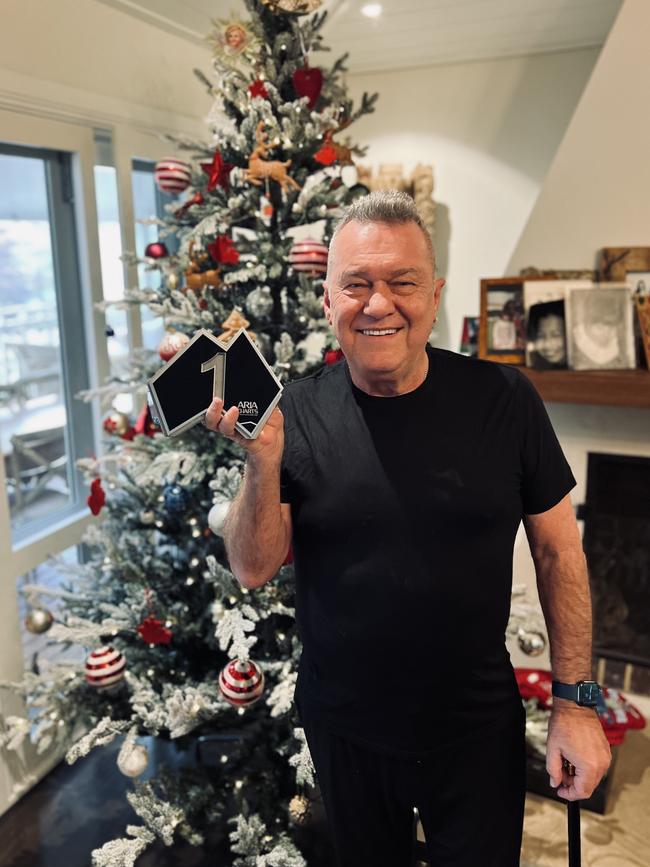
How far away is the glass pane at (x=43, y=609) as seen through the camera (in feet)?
6.81

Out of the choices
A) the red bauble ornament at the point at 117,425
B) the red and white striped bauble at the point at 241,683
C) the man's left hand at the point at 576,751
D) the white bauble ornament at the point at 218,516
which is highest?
the red bauble ornament at the point at 117,425

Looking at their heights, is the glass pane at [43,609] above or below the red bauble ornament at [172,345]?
below

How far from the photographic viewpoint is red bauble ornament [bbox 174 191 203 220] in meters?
1.97

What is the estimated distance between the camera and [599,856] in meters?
1.95

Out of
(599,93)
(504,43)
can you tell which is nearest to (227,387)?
(599,93)

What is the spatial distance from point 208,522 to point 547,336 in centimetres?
130

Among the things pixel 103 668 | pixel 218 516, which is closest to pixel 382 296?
pixel 218 516

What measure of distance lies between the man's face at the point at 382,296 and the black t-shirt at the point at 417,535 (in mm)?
83

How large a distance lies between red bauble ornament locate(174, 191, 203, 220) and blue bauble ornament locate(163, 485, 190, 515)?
78 centimetres

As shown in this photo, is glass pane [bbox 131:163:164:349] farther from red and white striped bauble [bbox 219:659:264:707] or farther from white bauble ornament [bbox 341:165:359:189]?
red and white striped bauble [bbox 219:659:264:707]

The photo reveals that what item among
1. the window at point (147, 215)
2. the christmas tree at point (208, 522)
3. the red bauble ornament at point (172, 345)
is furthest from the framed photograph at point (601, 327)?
the window at point (147, 215)

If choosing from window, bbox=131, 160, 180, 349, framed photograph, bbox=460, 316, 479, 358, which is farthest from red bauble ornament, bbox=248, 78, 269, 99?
framed photograph, bbox=460, 316, 479, 358

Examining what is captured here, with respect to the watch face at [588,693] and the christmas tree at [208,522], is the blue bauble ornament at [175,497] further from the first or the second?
the watch face at [588,693]

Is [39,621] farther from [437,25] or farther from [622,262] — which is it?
[437,25]
